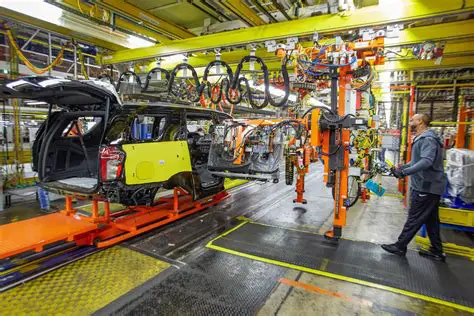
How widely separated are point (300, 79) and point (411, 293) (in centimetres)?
432

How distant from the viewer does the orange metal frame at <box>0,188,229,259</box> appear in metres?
3.26

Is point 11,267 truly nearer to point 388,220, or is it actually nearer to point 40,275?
point 40,275

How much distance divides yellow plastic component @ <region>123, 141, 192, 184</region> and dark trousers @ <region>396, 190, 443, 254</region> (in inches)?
140

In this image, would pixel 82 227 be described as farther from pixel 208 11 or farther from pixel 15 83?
pixel 208 11

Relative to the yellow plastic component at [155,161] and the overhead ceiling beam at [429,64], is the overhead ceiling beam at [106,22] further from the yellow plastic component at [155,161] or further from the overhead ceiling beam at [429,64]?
the overhead ceiling beam at [429,64]

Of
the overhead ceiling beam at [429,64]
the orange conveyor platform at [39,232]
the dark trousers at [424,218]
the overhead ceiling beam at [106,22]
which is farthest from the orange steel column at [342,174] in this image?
the orange conveyor platform at [39,232]

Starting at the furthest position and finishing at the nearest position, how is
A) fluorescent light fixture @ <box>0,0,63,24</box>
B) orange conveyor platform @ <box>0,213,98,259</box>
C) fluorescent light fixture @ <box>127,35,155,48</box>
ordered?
fluorescent light fixture @ <box>127,35,155,48</box>
fluorescent light fixture @ <box>0,0,63,24</box>
orange conveyor platform @ <box>0,213,98,259</box>

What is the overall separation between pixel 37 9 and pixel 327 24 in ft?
13.7

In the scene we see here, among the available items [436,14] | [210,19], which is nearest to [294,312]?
[436,14]

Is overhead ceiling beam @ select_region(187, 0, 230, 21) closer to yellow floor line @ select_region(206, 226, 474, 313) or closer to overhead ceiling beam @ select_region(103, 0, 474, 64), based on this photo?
overhead ceiling beam @ select_region(103, 0, 474, 64)

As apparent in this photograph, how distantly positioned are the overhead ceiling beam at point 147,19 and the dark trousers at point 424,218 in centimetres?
491

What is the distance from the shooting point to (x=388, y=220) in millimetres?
5566

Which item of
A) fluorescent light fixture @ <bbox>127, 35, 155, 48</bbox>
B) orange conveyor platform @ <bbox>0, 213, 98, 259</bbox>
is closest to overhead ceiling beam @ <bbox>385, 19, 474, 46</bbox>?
fluorescent light fixture @ <bbox>127, 35, 155, 48</bbox>

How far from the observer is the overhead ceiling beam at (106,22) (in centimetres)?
394
